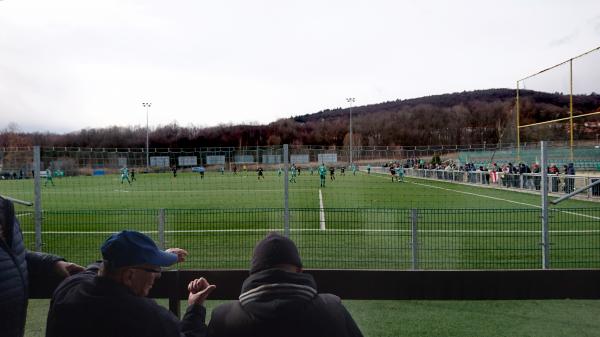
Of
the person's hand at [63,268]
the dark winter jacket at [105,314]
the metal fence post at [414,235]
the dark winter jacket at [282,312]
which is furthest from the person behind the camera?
the metal fence post at [414,235]

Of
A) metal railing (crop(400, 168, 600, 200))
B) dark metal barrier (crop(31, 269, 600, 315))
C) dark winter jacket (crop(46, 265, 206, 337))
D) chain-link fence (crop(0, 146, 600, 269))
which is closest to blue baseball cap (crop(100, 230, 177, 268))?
dark winter jacket (crop(46, 265, 206, 337))

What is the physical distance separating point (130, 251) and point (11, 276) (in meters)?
0.84

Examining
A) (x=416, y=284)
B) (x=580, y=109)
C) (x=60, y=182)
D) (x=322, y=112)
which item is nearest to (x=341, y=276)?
(x=416, y=284)

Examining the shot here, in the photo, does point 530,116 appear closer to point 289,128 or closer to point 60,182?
point 60,182

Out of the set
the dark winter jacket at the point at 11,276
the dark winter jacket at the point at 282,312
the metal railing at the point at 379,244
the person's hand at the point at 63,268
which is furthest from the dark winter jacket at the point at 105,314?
the metal railing at the point at 379,244

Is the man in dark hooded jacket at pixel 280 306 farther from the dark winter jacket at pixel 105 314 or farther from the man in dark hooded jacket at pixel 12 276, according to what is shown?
the man in dark hooded jacket at pixel 12 276

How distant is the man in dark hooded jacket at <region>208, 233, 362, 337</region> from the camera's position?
7.68 feet

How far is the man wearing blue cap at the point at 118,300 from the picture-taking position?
224cm

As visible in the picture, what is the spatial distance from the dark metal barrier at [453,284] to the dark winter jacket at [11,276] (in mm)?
1537

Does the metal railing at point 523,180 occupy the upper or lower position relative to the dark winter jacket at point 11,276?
lower

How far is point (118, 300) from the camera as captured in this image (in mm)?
2270

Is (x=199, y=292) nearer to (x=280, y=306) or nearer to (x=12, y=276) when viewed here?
(x=280, y=306)

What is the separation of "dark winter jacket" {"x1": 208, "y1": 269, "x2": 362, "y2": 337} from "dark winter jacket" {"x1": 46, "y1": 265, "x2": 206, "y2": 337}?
29 cm

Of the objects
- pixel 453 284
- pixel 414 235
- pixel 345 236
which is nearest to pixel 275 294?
pixel 453 284
